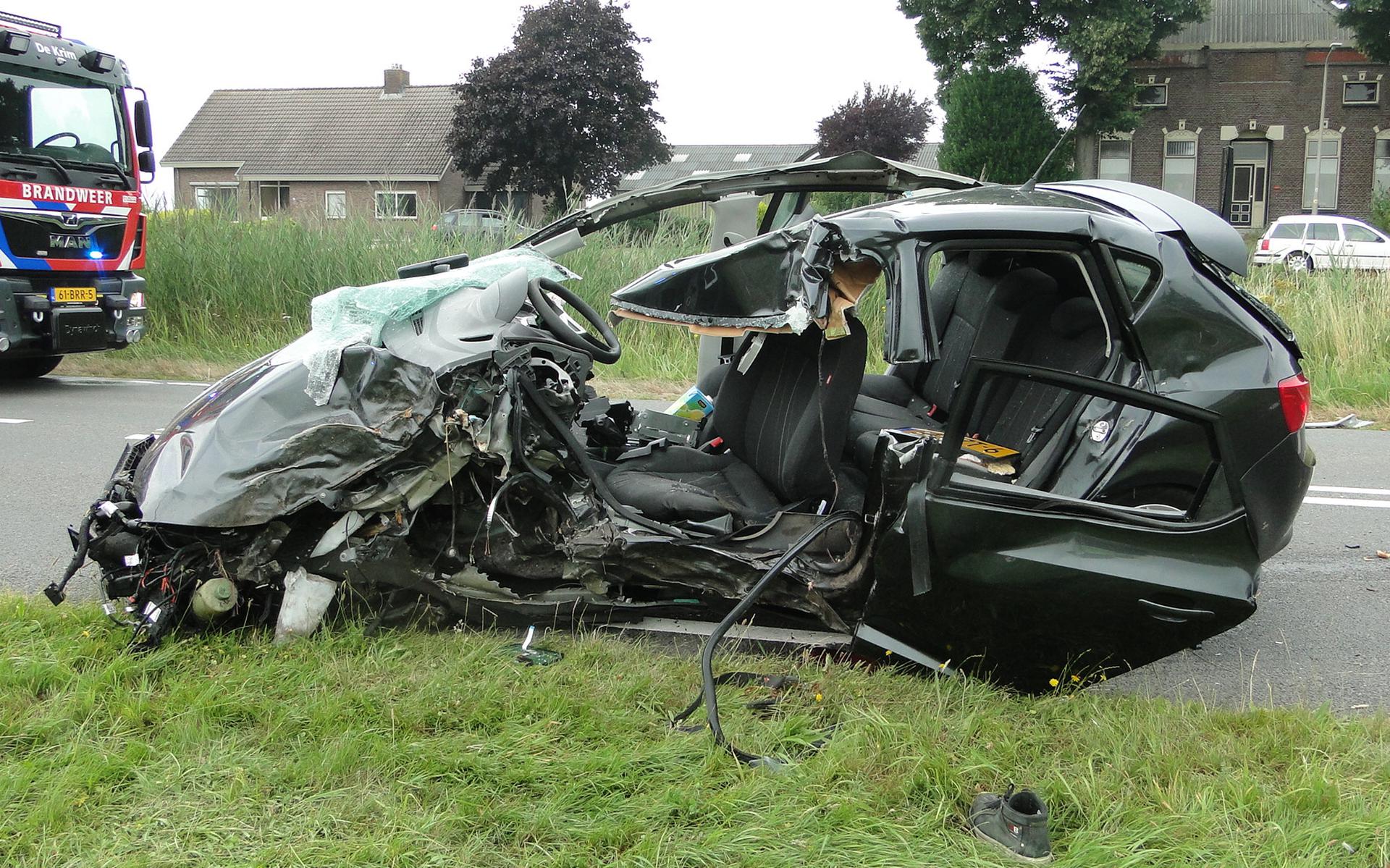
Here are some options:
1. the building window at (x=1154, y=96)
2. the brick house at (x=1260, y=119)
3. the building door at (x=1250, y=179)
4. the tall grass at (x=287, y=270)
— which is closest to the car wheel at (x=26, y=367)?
the tall grass at (x=287, y=270)

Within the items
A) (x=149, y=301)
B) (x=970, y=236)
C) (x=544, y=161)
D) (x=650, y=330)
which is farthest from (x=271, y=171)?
(x=970, y=236)

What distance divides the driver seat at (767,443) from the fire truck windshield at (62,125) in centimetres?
743

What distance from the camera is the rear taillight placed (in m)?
3.13

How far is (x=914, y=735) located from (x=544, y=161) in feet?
102

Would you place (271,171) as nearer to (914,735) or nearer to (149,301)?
(149,301)

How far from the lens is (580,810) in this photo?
2.56 m

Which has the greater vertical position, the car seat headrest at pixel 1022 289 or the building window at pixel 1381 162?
the building window at pixel 1381 162

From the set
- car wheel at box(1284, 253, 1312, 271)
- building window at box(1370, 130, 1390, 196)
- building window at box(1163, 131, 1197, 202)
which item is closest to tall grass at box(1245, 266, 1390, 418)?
car wheel at box(1284, 253, 1312, 271)

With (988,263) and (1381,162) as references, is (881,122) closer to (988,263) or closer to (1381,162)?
(1381,162)

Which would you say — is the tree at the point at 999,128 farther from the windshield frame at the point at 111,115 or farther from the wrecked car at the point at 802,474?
the wrecked car at the point at 802,474

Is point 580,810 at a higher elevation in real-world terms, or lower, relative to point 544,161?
lower

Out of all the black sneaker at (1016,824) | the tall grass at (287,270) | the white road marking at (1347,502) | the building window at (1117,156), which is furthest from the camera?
the building window at (1117,156)

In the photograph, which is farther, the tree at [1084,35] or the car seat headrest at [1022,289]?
the tree at [1084,35]

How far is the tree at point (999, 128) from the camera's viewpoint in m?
27.8
